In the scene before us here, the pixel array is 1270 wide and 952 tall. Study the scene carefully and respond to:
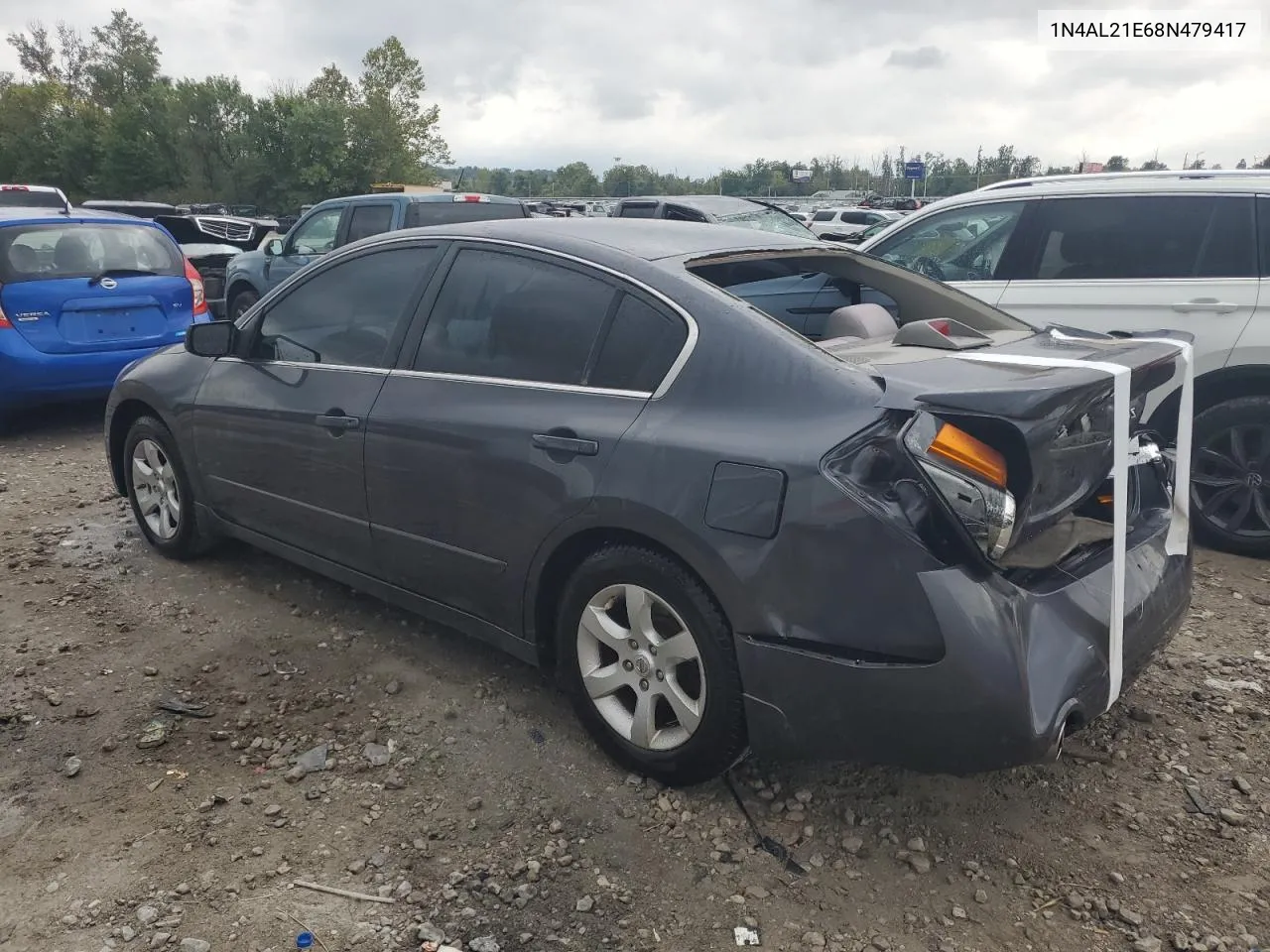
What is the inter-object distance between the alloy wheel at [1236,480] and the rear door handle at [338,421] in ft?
13.1

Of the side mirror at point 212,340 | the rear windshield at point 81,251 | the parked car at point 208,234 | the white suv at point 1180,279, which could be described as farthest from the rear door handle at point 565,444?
the parked car at point 208,234

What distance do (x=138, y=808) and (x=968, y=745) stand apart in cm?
235

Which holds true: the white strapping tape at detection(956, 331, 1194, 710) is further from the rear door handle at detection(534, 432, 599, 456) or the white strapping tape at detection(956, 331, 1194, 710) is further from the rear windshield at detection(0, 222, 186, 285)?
the rear windshield at detection(0, 222, 186, 285)

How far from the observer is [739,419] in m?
2.54

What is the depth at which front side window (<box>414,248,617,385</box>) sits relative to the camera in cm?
298

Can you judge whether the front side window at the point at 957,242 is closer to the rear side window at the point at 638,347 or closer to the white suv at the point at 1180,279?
the white suv at the point at 1180,279

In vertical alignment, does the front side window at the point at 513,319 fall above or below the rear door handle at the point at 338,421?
above

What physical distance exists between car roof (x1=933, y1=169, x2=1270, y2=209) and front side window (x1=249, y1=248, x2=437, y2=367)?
3465 mm

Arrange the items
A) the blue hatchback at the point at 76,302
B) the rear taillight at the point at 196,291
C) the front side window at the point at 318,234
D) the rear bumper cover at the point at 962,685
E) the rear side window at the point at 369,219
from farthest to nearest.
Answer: the front side window at the point at 318,234 < the rear side window at the point at 369,219 < the rear taillight at the point at 196,291 < the blue hatchback at the point at 76,302 < the rear bumper cover at the point at 962,685

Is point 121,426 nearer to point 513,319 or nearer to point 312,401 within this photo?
point 312,401

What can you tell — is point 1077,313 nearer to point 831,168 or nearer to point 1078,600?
point 1078,600

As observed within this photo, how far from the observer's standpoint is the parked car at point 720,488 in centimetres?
227

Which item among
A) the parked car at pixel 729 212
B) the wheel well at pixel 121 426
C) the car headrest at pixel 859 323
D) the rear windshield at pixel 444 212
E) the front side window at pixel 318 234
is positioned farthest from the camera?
the front side window at pixel 318 234

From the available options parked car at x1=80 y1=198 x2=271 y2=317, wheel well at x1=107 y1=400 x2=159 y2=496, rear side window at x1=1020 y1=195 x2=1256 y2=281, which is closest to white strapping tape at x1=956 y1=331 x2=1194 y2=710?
rear side window at x1=1020 y1=195 x2=1256 y2=281
